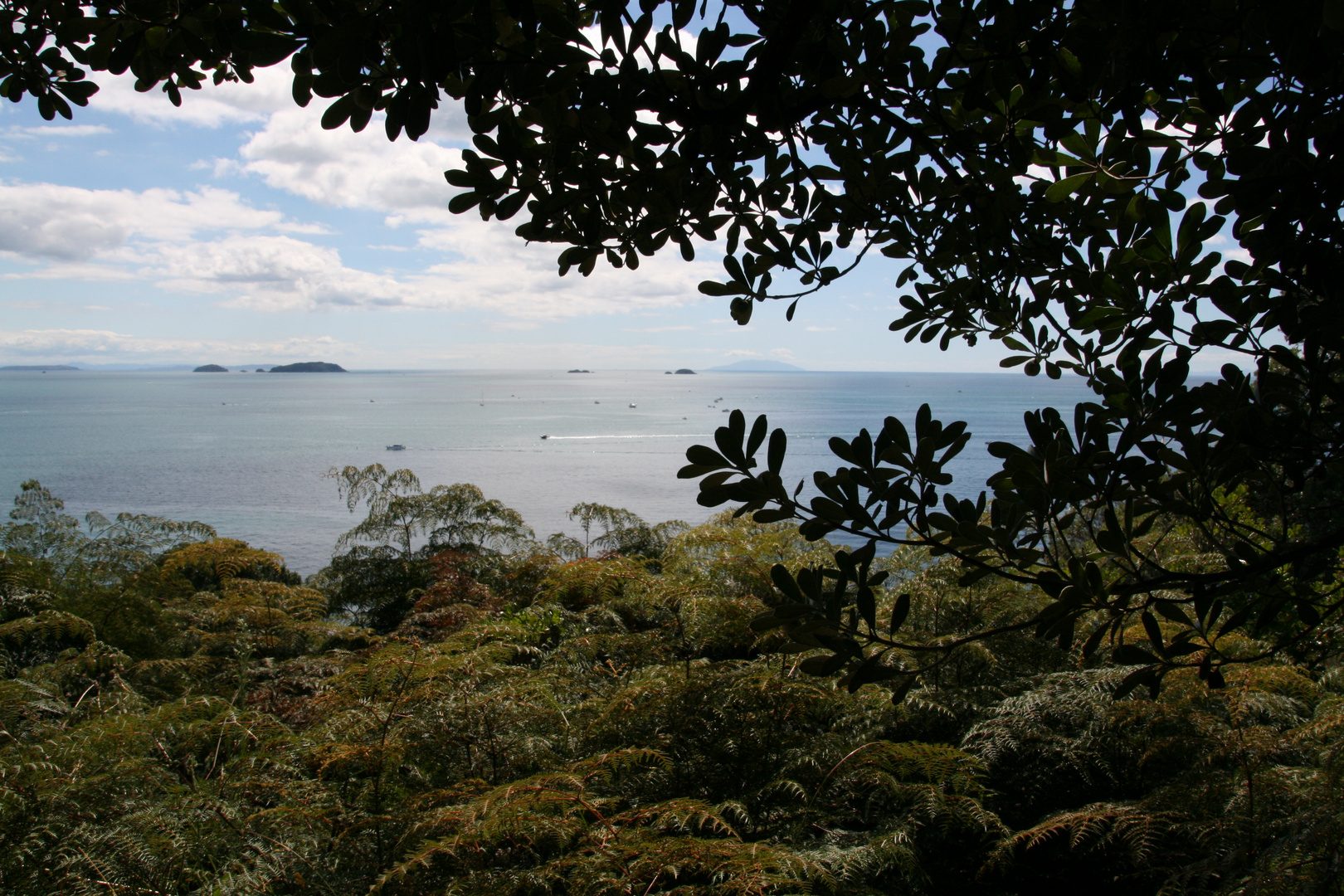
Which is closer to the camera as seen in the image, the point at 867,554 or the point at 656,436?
the point at 867,554

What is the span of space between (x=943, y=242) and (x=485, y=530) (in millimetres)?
8032

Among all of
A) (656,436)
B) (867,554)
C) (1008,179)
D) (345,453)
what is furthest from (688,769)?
(656,436)

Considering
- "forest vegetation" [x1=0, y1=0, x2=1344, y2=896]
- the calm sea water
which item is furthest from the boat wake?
"forest vegetation" [x1=0, y1=0, x2=1344, y2=896]

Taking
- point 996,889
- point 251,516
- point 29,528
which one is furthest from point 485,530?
point 251,516

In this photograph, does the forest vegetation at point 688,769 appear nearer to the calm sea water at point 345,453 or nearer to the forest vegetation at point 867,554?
the forest vegetation at point 867,554

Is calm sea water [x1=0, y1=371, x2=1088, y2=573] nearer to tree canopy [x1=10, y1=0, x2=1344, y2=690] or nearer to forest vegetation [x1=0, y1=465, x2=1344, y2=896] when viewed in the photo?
forest vegetation [x1=0, y1=465, x2=1344, y2=896]

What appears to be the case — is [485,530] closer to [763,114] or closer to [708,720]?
[708,720]

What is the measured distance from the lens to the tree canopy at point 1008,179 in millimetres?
848

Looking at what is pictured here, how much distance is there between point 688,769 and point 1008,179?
2264 mm

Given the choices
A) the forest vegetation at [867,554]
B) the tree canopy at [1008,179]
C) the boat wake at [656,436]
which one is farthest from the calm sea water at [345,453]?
the tree canopy at [1008,179]

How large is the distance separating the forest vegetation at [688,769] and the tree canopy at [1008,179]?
0.71 feet

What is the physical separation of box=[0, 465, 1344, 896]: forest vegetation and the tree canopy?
0.22 meters

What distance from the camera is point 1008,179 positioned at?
114 cm

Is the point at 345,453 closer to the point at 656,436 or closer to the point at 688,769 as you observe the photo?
the point at 656,436
